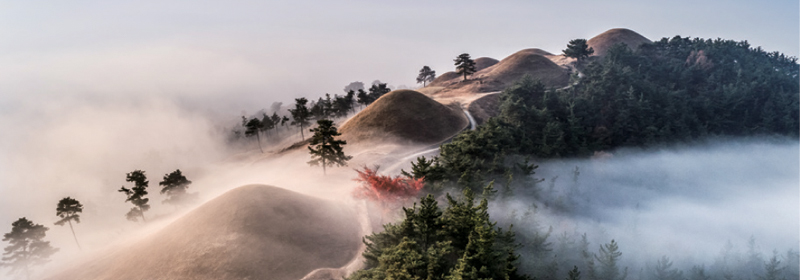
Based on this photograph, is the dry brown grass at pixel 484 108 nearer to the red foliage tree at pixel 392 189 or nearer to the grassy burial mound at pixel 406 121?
the grassy burial mound at pixel 406 121

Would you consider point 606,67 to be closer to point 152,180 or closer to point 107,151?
point 152,180

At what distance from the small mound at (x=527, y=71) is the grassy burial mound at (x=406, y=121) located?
116 ft

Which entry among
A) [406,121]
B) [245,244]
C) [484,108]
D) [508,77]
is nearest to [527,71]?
→ [508,77]

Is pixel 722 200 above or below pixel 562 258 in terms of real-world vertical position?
below

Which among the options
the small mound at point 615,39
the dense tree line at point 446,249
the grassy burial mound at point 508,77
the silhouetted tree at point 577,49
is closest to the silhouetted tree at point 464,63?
the grassy burial mound at point 508,77

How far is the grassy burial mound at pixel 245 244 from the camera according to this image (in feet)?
91.6

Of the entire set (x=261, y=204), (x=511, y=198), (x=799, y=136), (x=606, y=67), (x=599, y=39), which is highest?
(x=599, y=39)

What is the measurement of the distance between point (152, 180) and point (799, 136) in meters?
178

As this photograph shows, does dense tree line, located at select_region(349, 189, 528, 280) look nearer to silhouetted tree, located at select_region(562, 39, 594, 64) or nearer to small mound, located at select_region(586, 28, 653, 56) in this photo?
silhouetted tree, located at select_region(562, 39, 594, 64)

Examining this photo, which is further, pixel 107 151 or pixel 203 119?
pixel 203 119

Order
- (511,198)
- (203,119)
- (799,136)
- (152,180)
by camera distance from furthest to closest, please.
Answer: (203,119) → (152,180) → (799,136) → (511,198)

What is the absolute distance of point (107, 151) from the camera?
141 metres

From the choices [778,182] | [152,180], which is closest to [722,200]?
[778,182]

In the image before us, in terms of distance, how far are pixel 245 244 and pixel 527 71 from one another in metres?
101
